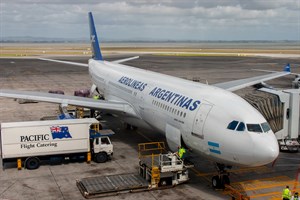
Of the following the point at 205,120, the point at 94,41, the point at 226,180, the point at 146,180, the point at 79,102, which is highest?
the point at 94,41

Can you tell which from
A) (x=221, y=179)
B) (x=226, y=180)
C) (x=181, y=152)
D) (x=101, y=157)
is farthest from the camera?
(x=101, y=157)

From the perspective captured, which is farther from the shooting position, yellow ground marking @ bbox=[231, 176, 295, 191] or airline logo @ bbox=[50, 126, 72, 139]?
airline logo @ bbox=[50, 126, 72, 139]

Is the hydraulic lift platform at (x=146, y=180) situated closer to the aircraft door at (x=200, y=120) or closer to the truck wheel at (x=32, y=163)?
the aircraft door at (x=200, y=120)

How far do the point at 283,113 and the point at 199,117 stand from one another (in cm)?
1026

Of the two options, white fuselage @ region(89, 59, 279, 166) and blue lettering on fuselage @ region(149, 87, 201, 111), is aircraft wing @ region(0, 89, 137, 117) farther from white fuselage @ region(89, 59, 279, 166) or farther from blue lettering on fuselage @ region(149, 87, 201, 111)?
blue lettering on fuselage @ region(149, 87, 201, 111)

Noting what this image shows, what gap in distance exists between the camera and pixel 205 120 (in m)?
18.8

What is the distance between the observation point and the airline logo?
23.8m

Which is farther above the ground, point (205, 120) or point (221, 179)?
point (205, 120)

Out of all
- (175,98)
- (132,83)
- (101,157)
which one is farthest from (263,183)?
(132,83)

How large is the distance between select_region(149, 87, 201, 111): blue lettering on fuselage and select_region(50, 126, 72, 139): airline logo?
20.1 feet

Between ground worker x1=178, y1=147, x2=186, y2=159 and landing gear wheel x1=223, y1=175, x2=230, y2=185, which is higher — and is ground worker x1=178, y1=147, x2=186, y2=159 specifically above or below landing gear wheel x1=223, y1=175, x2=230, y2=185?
above

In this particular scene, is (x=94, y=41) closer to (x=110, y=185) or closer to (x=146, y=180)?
(x=146, y=180)

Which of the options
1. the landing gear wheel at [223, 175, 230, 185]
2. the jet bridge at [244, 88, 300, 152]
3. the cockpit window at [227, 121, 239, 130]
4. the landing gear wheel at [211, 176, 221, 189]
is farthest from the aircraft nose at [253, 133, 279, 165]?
the jet bridge at [244, 88, 300, 152]

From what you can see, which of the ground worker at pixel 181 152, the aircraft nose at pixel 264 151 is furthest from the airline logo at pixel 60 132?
the aircraft nose at pixel 264 151
